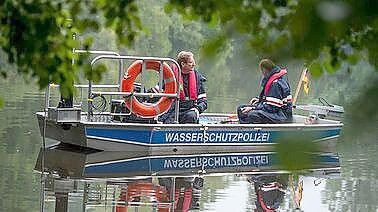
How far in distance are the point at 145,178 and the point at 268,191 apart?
1465 mm

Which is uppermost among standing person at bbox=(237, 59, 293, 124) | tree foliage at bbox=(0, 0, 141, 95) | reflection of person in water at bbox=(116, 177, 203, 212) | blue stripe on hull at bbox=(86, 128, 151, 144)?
standing person at bbox=(237, 59, 293, 124)

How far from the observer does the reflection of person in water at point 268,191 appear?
984cm

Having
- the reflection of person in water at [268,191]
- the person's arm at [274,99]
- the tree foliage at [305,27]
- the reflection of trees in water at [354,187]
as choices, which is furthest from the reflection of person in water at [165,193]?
the tree foliage at [305,27]

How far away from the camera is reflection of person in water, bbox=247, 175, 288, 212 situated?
984 cm

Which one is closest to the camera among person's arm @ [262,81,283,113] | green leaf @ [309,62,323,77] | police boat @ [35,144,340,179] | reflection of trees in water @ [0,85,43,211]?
green leaf @ [309,62,323,77]

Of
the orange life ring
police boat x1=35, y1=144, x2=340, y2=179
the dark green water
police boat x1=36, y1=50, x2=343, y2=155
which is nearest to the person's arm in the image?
police boat x1=36, y1=50, x2=343, y2=155

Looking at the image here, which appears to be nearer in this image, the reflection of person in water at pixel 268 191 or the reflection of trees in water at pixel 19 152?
the reflection of trees in water at pixel 19 152

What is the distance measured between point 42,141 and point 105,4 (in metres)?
11.7

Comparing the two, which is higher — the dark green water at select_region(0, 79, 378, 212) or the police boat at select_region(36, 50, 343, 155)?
the police boat at select_region(36, 50, 343, 155)

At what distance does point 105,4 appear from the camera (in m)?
2.82

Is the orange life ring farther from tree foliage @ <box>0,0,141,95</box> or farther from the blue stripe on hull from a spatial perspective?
tree foliage @ <box>0,0,141,95</box>

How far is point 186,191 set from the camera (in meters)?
10.5

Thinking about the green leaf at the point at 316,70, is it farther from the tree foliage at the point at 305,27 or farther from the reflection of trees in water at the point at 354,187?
the reflection of trees in water at the point at 354,187

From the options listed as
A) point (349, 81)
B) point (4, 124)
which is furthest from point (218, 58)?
point (4, 124)
